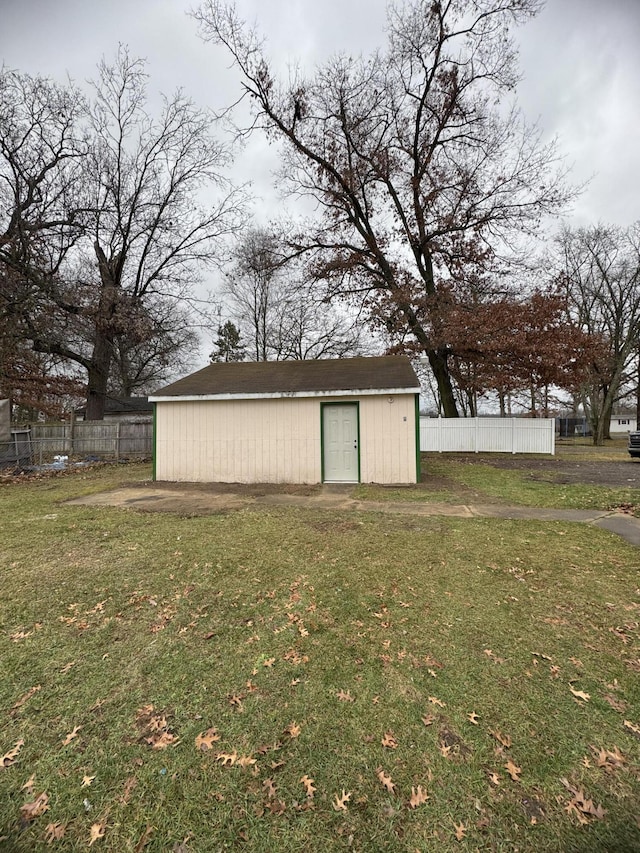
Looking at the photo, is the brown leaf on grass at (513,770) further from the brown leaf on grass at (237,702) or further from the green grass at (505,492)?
the green grass at (505,492)

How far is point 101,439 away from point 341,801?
16.5m

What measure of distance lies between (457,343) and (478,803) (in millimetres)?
14535

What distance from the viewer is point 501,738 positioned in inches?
75.7

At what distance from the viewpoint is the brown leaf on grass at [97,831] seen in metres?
1.47

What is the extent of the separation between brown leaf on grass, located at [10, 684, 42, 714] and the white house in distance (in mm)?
6891

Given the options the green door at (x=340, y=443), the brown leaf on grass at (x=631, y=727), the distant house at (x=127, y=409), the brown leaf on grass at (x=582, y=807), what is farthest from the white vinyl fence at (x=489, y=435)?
the distant house at (x=127, y=409)

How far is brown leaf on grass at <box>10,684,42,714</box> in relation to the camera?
2150 millimetres

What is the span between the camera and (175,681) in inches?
92.5

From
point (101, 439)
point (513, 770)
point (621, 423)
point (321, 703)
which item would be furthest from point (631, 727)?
point (621, 423)

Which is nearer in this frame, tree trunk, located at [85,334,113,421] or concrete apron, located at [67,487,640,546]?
concrete apron, located at [67,487,640,546]

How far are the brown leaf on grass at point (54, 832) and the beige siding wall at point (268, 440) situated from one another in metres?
7.54

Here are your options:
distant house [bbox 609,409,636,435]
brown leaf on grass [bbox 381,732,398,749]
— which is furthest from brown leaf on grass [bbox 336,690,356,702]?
distant house [bbox 609,409,636,435]

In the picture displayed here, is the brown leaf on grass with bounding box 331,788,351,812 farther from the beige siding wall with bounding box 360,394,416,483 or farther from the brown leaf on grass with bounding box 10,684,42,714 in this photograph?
the beige siding wall with bounding box 360,394,416,483

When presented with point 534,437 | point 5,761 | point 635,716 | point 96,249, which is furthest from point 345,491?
point 96,249
